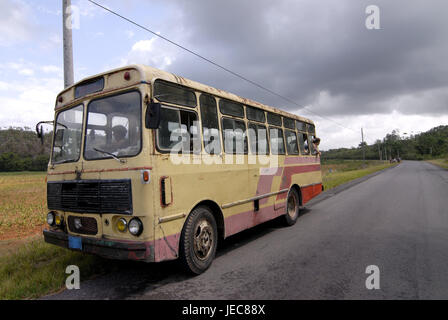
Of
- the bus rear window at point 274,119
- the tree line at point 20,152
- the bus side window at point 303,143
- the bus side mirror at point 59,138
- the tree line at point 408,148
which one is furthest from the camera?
the tree line at point 408,148

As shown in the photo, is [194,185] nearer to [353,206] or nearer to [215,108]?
[215,108]

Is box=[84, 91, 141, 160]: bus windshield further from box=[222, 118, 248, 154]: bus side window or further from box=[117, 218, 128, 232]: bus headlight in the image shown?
box=[222, 118, 248, 154]: bus side window

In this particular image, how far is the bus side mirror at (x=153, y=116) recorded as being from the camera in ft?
11.1

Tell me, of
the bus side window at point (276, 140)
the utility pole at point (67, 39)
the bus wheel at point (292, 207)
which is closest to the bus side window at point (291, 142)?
the bus side window at point (276, 140)

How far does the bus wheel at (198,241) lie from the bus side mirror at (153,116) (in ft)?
4.82

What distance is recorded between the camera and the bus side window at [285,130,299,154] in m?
7.66

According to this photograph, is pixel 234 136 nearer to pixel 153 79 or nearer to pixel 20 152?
pixel 153 79

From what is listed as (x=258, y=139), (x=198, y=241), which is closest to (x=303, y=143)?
(x=258, y=139)

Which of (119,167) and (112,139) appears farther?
(112,139)

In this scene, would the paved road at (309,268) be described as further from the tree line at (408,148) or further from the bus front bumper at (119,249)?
the tree line at (408,148)

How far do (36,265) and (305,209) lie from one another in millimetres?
7828

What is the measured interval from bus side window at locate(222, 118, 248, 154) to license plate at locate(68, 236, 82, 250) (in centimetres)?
265

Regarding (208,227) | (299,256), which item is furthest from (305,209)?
(208,227)

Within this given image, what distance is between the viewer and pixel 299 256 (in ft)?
16.0
